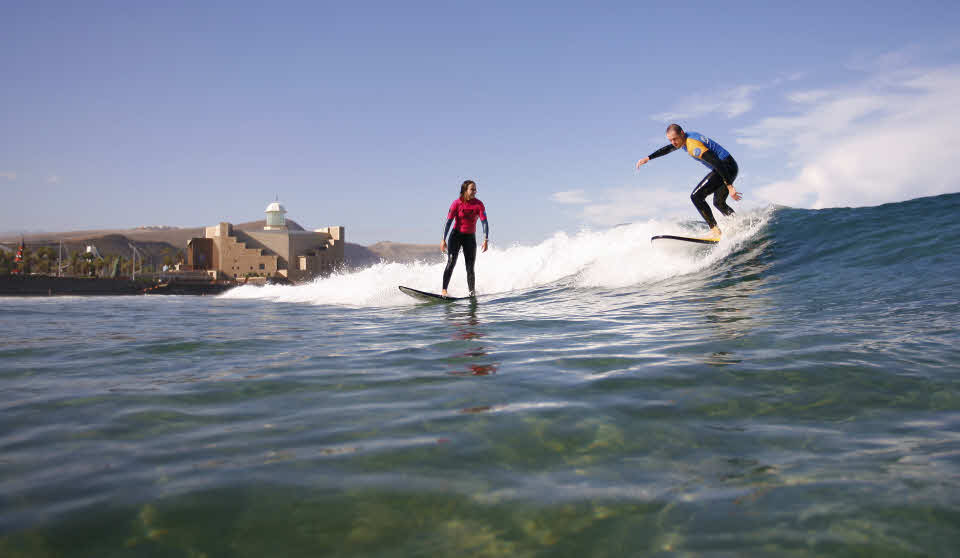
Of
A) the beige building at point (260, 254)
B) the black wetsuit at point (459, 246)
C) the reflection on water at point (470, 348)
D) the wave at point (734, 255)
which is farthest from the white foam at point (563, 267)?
the beige building at point (260, 254)

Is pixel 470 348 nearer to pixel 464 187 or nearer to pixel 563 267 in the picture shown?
pixel 464 187

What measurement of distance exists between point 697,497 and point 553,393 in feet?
4.66

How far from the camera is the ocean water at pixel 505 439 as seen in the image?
1707mm

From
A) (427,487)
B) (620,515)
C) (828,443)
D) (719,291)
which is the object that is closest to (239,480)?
(427,487)

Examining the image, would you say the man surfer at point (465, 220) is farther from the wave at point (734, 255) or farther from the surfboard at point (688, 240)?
the surfboard at point (688, 240)

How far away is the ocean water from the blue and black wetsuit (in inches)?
167

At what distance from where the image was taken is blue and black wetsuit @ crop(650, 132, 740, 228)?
9805mm

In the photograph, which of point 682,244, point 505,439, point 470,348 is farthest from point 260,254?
point 505,439

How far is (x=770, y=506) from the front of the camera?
1.80 metres

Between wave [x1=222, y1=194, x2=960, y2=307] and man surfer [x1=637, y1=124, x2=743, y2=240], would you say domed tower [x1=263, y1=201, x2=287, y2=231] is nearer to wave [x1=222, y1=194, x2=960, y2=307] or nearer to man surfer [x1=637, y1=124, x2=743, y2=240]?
wave [x1=222, y1=194, x2=960, y2=307]

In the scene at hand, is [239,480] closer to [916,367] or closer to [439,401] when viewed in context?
[439,401]

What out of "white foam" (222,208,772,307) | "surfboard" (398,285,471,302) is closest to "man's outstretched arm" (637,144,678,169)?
"white foam" (222,208,772,307)

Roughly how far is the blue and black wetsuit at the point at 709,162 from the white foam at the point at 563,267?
1.33m

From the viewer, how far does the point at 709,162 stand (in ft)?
32.3
